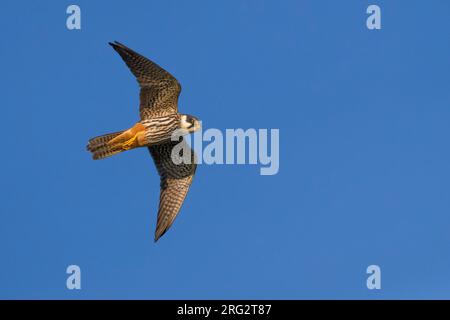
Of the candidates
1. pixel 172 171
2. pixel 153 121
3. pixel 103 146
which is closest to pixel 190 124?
pixel 153 121

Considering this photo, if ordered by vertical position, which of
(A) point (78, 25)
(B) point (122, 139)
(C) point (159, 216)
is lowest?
(C) point (159, 216)

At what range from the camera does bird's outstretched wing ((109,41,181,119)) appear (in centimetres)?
2105

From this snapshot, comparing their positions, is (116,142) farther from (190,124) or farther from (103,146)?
(190,124)

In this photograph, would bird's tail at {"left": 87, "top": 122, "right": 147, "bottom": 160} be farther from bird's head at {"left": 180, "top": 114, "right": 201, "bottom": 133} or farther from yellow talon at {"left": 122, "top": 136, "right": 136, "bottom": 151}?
bird's head at {"left": 180, "top": 114, "right": 201, "bottom": 133}

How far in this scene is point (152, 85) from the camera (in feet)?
70.2

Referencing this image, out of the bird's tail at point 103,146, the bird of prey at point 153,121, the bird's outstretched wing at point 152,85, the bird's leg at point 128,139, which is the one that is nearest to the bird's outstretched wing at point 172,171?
the bird of prey at point 153,121

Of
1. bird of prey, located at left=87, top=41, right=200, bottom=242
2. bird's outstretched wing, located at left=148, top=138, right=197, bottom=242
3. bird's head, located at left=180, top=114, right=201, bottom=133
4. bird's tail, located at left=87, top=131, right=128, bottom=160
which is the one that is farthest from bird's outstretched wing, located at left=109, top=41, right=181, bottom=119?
bird's outstretched wing, located at left=148, top=138, right=197, bottom=242

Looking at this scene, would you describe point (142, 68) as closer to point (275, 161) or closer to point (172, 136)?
point (172, 136)

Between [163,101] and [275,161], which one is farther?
[275,161]

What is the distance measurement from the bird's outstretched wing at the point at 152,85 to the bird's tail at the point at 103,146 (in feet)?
2.55

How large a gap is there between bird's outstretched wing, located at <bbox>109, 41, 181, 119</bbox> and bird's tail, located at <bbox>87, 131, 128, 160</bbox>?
776mm
